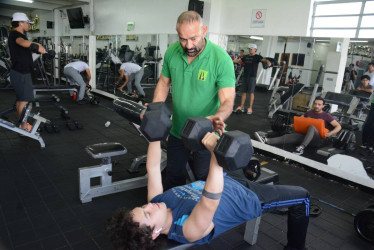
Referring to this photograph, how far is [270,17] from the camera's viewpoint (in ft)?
11.3

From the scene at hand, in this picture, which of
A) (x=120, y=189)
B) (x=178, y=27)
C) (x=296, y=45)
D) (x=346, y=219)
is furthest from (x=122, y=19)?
(x=346, y=219)

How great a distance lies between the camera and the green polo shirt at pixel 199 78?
156 centimetres

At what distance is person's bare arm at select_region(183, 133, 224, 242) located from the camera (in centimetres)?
97

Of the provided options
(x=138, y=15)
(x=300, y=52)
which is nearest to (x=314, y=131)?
(x=300, y=52)

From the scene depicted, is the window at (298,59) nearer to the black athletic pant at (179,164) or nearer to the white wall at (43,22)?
the black athletic pant at (179,164)

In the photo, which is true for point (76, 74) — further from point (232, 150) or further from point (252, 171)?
point (232, 150)

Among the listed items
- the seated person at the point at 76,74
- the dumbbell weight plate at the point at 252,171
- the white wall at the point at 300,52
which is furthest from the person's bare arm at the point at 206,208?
the seated person at the point at 76,74

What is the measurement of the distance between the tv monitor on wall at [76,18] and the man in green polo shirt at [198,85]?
651cm

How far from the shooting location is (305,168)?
3117 mm

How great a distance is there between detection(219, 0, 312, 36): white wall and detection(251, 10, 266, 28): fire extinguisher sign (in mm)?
39

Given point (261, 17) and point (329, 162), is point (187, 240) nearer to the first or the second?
point (329, 162)

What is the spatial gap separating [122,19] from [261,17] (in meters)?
3.56

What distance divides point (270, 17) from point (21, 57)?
118 inches

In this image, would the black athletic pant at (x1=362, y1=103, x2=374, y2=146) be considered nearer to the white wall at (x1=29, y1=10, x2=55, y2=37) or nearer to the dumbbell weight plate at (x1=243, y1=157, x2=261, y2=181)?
the dumbbell weight plate at (x1=243, y1=157, x2=261, y2=181)
